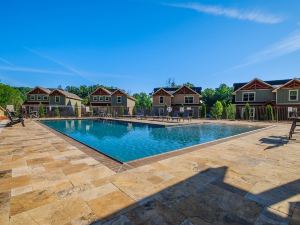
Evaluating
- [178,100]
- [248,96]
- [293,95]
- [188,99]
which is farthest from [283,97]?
[178,100]

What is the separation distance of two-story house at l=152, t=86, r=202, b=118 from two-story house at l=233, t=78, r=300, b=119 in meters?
6.64

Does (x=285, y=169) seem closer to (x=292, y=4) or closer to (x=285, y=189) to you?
(x=285, y=189)

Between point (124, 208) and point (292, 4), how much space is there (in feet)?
40.8

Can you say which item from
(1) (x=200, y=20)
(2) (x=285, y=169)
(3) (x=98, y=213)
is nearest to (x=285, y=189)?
(2) (x=285, y=169)

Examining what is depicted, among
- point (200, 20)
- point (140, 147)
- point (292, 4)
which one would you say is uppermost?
point (200, 20)

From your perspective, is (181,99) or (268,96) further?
(181,99)

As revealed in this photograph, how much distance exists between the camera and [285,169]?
523 cm

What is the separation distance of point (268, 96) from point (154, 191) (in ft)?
102

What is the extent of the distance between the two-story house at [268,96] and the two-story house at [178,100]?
6643 millimetres

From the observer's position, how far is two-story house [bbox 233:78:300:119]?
26141mm

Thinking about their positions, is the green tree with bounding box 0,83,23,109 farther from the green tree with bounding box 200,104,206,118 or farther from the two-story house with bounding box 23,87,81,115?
the green tree with bounding box 200,104,206,118

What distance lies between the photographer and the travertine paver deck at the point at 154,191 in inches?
116

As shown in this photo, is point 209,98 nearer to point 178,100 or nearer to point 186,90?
Result: point 186,90

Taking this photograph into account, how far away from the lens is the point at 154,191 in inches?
149
